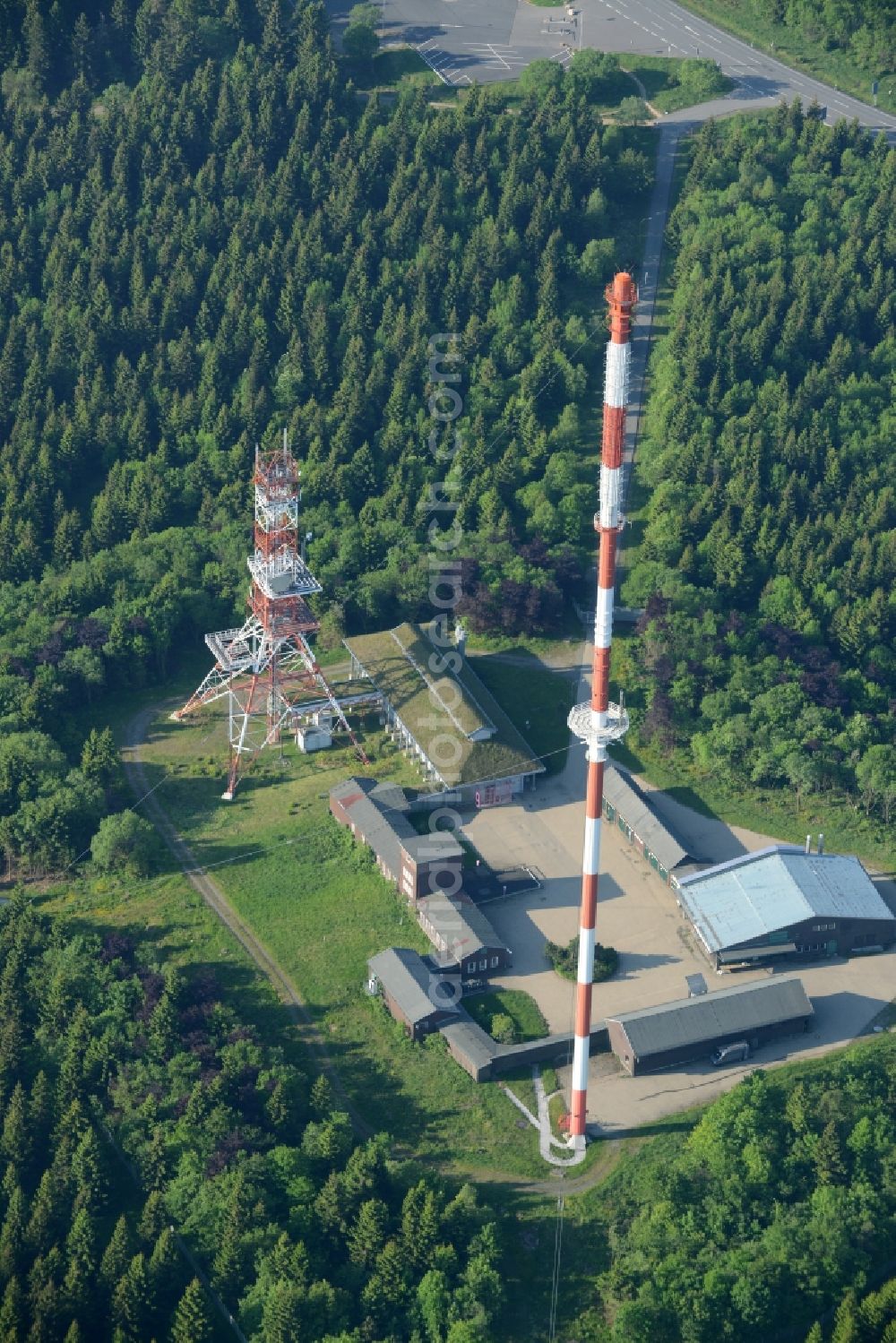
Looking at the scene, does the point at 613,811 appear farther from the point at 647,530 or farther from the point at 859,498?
the point at 859,498

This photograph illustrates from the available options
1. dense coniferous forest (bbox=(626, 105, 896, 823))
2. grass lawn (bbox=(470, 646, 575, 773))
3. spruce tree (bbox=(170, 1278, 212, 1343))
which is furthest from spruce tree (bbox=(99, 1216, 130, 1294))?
dense coniferous forest (bbox=(626, 105, 896, 823))

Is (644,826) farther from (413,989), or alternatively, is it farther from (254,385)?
(254,385)

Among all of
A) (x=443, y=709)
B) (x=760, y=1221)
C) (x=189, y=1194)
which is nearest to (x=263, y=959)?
(x=189, y=1194)

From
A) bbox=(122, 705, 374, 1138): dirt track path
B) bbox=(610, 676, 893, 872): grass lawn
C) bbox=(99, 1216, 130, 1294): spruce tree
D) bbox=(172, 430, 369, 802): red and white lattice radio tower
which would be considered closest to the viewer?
bbox=(99, 1216, 130, 1294): spruce tree

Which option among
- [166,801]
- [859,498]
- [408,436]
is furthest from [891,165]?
[166,801]

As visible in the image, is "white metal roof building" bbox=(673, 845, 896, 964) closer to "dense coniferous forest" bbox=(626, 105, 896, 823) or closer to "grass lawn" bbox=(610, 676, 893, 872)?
"grass lawn" bbox=(610, 676, 893, 872)
